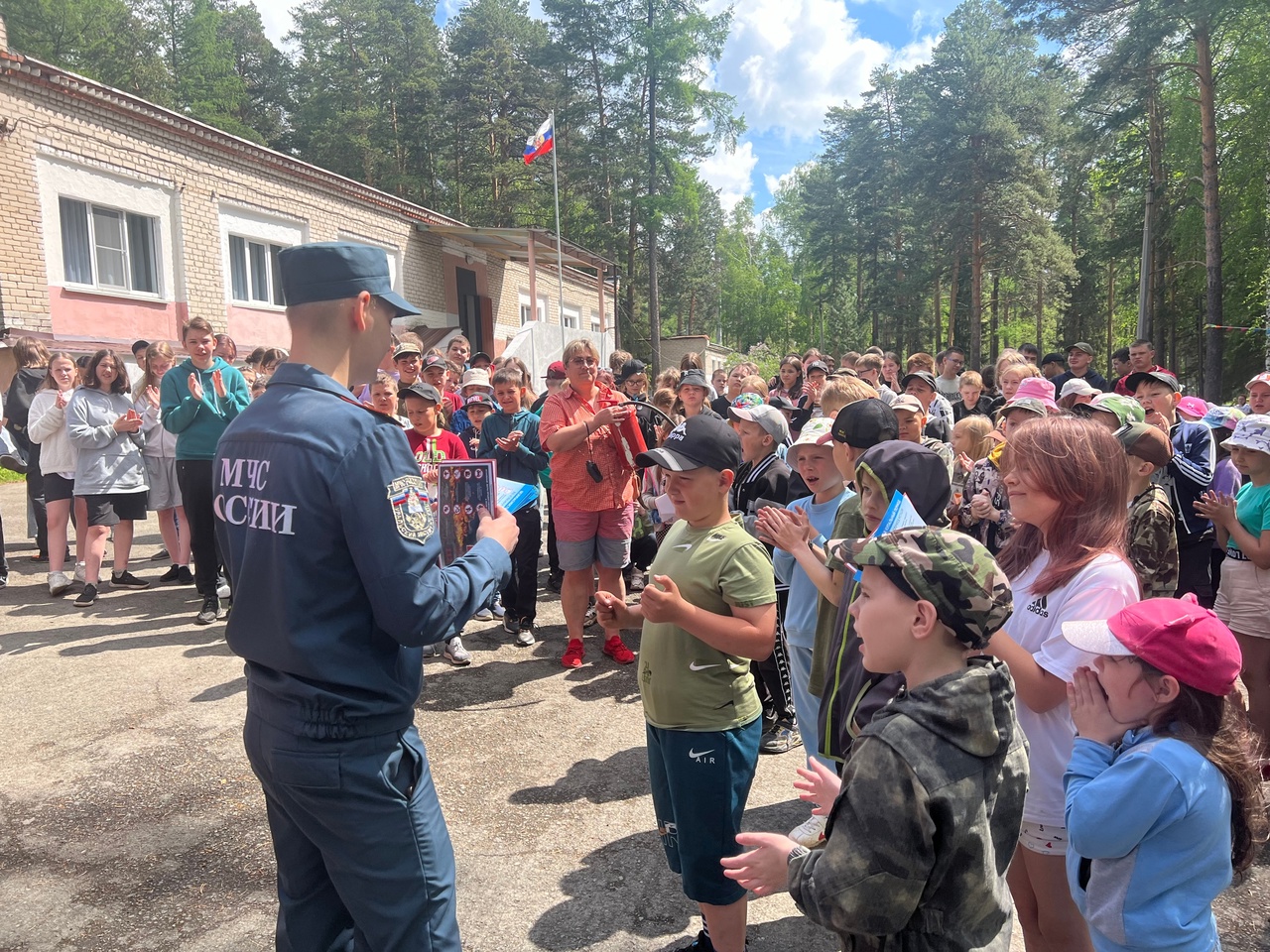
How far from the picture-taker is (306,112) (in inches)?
1570

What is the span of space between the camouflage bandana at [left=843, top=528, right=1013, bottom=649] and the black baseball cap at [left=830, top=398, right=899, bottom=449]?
1.58m

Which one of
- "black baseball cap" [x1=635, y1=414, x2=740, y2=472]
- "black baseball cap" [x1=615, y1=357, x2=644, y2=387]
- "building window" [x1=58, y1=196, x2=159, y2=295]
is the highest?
"building window" [x1=58, y1=196, x2=159, y2=295]

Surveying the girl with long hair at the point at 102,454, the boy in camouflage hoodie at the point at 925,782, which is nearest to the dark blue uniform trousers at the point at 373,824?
the boy in camouflage hoodie at the point at 925,782

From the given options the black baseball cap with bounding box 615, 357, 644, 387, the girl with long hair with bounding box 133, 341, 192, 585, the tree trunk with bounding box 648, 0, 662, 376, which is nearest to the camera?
the girl with long hair with bounding box 133, 341, 192, 585

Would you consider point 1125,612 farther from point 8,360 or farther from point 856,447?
point 8,360

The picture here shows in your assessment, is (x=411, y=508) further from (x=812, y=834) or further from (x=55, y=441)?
(x=55, y=441)

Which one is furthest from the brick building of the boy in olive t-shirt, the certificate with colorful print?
the boy in olive t-shirt

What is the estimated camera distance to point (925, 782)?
138 cm

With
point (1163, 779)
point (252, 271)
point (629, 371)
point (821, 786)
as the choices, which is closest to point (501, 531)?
point (821, 786)

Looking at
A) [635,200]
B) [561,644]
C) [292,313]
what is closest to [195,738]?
[561,644]

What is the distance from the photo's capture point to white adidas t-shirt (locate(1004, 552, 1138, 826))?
210cm

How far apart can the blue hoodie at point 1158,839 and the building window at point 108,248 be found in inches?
672

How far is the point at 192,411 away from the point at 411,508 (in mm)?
Answer: 5410

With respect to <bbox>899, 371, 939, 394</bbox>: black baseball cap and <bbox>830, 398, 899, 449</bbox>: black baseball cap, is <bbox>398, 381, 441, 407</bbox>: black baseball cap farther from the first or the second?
<bbox>899, 371, 939, 394</bbox>: black baseball cap
